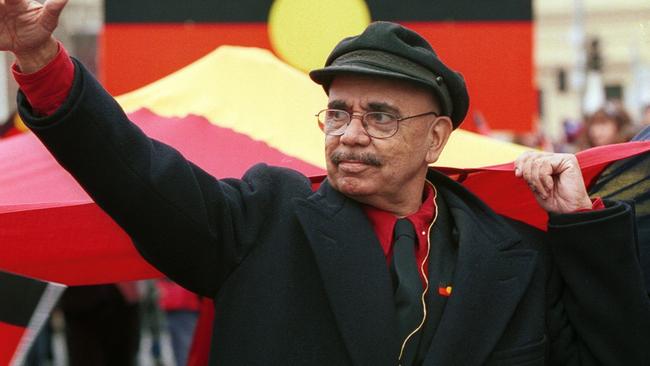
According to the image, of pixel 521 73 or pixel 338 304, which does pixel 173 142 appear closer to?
pixel 338 304

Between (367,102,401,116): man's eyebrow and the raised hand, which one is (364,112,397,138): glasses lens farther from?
the raised hand

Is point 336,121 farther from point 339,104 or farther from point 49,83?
point 49,83

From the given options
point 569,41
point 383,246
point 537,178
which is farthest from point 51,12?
point 569,41

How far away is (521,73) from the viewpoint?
6555mm

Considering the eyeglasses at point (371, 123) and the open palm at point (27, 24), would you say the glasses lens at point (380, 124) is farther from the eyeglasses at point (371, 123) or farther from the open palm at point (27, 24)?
the open palm at point (27, 24)

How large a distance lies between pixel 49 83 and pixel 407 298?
1.04m

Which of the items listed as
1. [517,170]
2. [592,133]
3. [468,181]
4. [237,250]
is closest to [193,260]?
[237,250]

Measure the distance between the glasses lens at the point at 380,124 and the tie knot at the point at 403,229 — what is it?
0.23 meters

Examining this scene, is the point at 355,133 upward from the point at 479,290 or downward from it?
upward

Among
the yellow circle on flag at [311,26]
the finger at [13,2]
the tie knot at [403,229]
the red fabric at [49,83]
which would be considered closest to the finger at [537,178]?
the tie knot at [403,229]

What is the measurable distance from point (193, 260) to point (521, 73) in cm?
403

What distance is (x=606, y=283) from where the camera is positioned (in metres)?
3.08

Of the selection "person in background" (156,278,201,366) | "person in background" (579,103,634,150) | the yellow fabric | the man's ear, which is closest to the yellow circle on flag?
"person in background" (156,278,201,366)

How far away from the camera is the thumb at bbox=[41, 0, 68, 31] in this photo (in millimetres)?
2504
